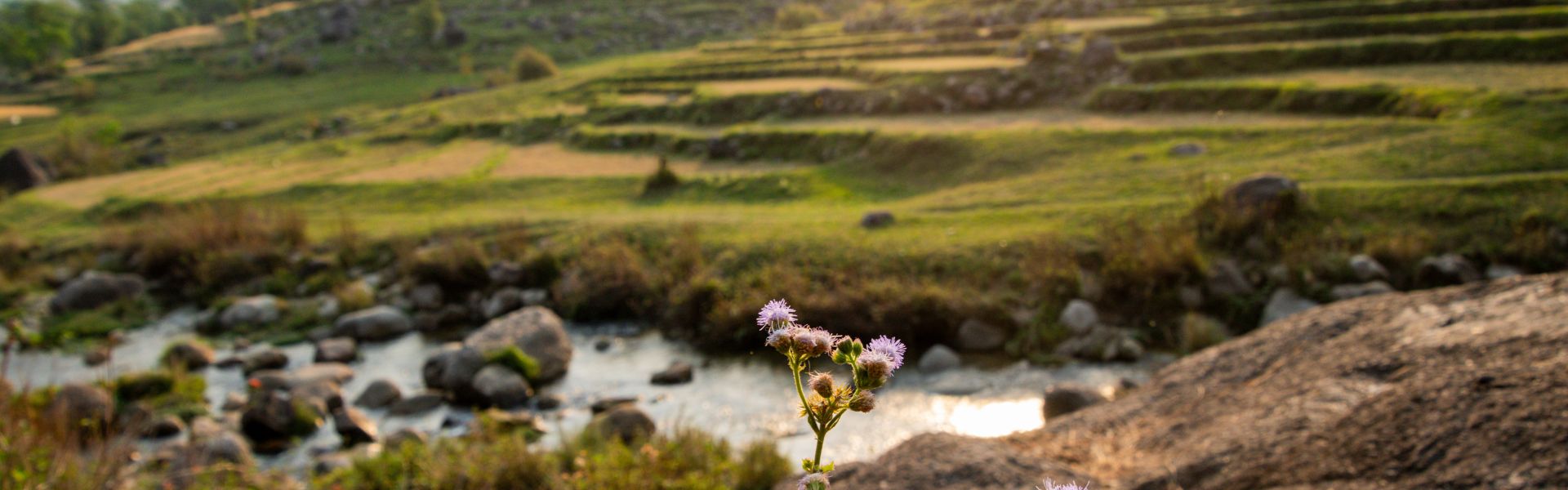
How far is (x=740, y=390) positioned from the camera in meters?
10.1

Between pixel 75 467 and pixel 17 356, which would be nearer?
pixel 75 467

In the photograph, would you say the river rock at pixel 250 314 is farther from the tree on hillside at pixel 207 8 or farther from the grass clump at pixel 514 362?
the tree on hillside at pixel 207 8

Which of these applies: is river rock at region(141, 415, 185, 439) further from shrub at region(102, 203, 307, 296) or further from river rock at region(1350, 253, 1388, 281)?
river rock at region(1350, 253, 1388, 281)

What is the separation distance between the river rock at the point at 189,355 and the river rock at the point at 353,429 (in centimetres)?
358

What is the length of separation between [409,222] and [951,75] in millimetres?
12167

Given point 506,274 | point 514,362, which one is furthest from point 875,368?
point 506,274

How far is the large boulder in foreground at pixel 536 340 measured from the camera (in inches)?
428

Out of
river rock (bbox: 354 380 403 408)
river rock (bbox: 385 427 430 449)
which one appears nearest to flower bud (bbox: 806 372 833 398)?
river rock (bbox: 385 427 430 449)

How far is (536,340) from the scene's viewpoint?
11.0 m

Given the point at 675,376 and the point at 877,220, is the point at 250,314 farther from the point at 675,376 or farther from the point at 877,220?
the point at 877,220

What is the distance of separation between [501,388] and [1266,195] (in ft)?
28.5

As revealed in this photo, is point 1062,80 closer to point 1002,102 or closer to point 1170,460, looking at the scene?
point 1002,102

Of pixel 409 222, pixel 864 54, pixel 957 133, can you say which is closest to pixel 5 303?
pixel 409 222

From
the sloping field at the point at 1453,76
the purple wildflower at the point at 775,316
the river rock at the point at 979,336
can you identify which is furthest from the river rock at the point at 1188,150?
the purple wildflower at the point at 775,316
